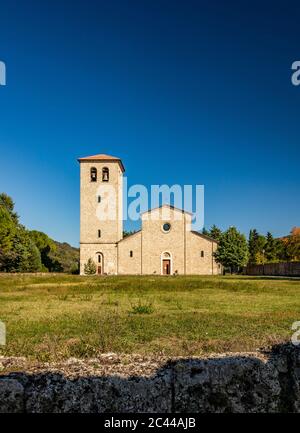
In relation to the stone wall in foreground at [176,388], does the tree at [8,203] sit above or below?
above

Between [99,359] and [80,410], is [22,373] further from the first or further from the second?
[99,359]

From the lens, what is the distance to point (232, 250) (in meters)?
68.1

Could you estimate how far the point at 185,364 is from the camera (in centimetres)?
277

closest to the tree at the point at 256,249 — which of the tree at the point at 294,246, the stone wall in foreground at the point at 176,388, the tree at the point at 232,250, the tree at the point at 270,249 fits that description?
the tree at the point at 270,249

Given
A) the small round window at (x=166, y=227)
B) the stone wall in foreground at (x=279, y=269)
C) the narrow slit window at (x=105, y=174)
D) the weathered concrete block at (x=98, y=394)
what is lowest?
the stone wall in foreground at (x=279, y=269)

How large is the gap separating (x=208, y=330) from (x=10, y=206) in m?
76.2

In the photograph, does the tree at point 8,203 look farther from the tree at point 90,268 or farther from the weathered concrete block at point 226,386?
A: the weathered concrete block at point 226,386

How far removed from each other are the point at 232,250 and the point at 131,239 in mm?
16801

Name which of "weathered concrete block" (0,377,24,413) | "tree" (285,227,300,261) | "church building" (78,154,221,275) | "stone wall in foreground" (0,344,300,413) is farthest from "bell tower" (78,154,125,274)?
"weathered concrete block" (0,377,24,413)

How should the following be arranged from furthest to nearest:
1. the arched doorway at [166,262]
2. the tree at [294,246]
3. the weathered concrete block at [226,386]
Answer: the tree at [294,246] < the arched doorway at [166,262] < the weathered concrete block at [226,386]

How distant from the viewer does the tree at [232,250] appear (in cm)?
6744

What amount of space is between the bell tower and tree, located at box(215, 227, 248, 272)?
672 inches

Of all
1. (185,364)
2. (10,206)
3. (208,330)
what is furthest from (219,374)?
(10,206)

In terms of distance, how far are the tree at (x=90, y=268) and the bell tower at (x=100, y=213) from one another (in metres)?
1.07
